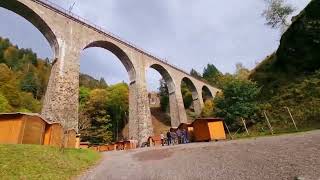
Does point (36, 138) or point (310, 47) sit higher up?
point (310, 47)

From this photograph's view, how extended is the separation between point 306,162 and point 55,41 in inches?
895

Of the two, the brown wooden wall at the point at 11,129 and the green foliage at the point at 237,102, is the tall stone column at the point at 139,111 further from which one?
the brown wooden wall at the point at 11,129

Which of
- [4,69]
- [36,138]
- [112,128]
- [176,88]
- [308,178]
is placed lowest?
[308,178]

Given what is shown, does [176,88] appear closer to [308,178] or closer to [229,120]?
[229,120]

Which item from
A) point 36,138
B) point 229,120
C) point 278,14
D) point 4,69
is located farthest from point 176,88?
point 4,69

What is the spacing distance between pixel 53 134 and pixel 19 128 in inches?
136

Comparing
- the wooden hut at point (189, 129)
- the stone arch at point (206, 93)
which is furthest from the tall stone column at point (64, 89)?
the stone arch at point (206, 93)

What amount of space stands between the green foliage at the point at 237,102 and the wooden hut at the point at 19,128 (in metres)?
19.7

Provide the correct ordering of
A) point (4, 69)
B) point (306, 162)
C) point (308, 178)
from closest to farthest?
point (308, 178) → point (306, 162) → point (4, 69)

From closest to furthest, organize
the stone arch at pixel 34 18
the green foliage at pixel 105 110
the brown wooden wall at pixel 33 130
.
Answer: the brown wooden wall at pixel 33 130
the stone arch at pixel 34 18
the green foliage at pixel 105 110

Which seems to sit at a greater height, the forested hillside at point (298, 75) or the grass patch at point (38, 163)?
the forested hillside at point (298, 75)

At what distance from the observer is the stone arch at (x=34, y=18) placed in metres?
22.9

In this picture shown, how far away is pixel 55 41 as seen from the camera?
24828 mm

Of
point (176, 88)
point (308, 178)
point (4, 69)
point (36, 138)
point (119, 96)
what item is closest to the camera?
point (308, 178)
